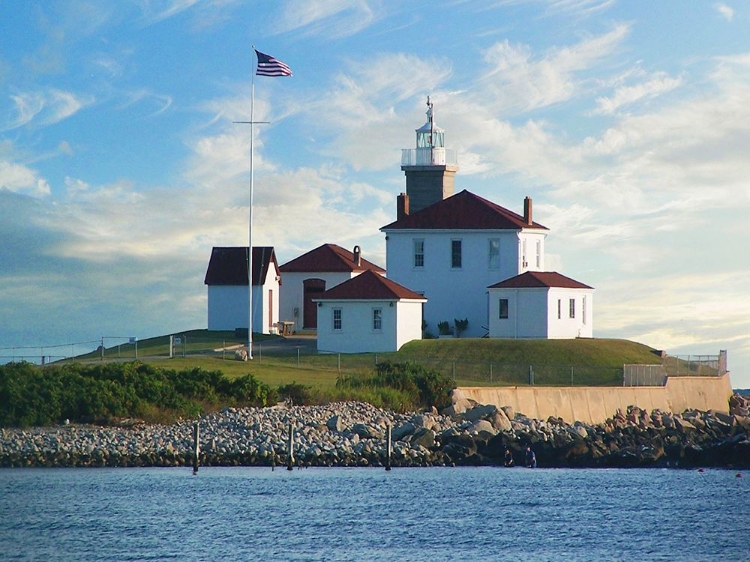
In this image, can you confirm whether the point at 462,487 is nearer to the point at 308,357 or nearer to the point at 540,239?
the point at 308,357

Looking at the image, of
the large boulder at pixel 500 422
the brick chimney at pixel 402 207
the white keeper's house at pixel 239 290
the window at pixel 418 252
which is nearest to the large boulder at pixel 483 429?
the large boulder at pixel 500 422

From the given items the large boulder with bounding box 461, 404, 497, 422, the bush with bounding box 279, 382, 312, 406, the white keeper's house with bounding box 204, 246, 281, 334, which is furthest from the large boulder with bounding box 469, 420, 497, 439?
the white keeper's house with bounding box 204, 246, 281, 334

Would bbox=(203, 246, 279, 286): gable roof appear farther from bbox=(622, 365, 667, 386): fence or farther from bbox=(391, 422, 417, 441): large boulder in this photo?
bbox=(391, 422, 417, 441): large boulder

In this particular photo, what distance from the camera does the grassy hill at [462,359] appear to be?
49344 millimetres

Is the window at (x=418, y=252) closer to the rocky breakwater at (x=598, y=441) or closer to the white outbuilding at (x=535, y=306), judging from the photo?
the white outbuilding at (x=535, y=306)

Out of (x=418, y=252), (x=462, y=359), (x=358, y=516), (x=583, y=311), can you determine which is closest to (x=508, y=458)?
(x=358, y=516)

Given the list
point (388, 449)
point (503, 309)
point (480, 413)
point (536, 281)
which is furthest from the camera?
point (503, 309)

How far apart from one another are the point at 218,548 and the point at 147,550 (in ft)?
4.68

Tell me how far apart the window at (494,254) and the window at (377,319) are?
8949 millimetres

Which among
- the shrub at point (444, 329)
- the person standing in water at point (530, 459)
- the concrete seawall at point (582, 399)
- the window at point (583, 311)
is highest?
the window at point (583, 311)

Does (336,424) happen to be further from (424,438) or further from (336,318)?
(336,318)

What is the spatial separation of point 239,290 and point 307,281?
17.0 feet

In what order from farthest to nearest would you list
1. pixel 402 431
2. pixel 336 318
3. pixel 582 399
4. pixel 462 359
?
pixel 336 318 → pixel 462 359 → pixel 582 399 → pixel 402 431

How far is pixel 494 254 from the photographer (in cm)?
6194
